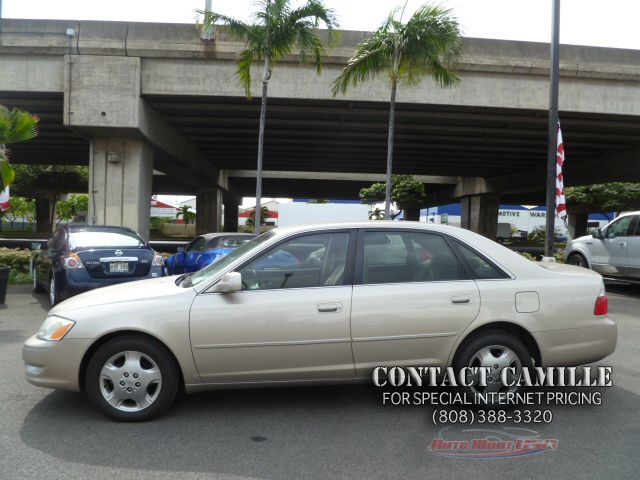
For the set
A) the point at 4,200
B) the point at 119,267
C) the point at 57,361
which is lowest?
the point at 57,361

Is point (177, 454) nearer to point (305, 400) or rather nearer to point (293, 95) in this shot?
point (305, 400)

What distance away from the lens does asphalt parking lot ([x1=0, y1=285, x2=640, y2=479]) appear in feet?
11.0

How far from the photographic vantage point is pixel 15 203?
6675 centimetres

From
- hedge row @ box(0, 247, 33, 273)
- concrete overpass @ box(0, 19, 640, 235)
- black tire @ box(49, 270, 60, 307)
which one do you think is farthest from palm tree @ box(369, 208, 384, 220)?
black tire @ box(49, 270, 60, 307)

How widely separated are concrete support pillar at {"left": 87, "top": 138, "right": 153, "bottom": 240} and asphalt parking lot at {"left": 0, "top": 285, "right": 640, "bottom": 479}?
12.7 metres

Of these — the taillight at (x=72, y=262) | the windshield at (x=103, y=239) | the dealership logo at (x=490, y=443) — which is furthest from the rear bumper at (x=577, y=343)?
the windshield at (x=103, y=239)

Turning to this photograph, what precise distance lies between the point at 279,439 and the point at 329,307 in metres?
1.01

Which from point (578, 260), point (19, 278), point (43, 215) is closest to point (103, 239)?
point (19, 278)

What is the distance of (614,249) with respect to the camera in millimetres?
11789

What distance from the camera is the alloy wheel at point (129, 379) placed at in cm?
400

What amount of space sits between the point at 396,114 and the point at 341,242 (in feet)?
47.5

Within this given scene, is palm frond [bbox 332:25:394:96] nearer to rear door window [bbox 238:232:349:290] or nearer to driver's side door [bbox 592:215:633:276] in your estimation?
driver's side door [bbox 592:215:633:276]

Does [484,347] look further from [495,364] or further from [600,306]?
[600,306]

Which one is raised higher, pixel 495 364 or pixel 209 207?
pixel 209 207
